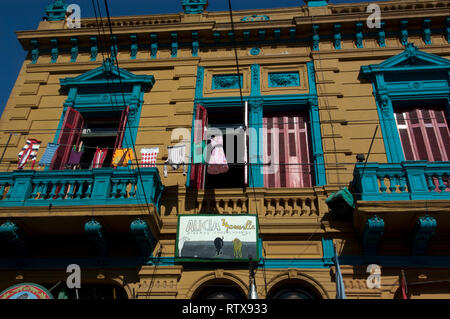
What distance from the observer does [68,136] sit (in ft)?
40.1

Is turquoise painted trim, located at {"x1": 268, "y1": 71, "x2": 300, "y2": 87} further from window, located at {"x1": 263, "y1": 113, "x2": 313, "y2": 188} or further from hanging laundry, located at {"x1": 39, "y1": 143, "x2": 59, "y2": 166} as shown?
hanging laundry, located at {"x1": 39, "y1": 143, "x2": 59, "y2": 166}

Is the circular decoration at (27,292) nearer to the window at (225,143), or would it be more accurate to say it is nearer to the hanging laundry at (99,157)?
the hanging laundry at (99,157)

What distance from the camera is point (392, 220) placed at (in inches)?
360

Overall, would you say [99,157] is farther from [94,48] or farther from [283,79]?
[283,79]

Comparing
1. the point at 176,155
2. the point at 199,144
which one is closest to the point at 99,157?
the point at 176,155

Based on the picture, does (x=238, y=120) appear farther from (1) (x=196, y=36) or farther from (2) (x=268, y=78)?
(1) (x=196, y=36)

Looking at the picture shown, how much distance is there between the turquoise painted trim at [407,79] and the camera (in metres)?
12.1

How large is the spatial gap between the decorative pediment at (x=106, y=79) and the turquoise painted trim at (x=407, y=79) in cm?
647


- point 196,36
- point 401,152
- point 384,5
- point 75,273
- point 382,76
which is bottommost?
point 75,273

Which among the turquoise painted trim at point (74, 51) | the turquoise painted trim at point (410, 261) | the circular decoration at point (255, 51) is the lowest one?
the turquoise painted trim at point (410, 261)

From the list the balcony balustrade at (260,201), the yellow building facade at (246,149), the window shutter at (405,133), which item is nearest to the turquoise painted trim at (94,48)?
the yellow building facade at (246,149)

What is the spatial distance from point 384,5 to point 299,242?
8911 mm

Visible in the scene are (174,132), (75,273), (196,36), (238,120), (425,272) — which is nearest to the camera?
(425,272)

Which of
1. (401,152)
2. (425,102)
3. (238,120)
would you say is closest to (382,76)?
(425,102)
